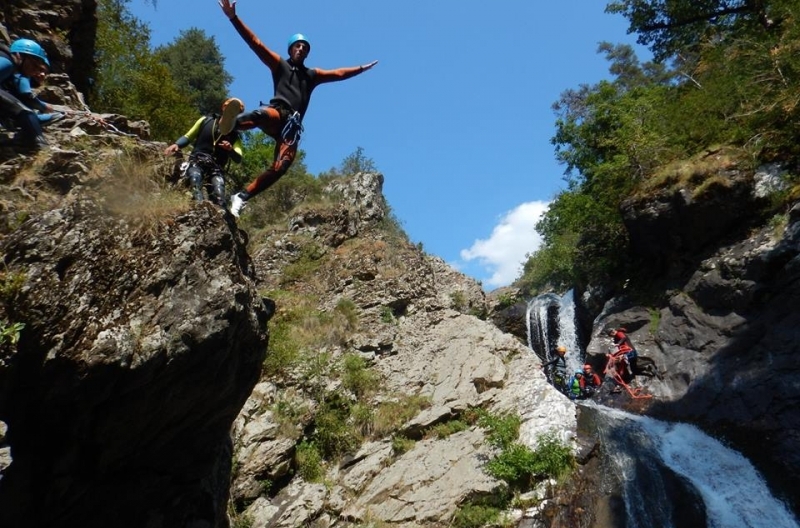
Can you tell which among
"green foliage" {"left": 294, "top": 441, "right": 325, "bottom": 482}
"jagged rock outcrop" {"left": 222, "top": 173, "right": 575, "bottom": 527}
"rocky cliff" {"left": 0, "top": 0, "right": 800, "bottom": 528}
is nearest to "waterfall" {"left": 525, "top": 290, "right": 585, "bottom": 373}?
"rocky cliff" {"left": 0, "top": 0, "right": 800, "bottom": 528}

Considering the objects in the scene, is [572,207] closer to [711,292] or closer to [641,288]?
[641,288]

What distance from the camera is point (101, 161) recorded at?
5551 mm

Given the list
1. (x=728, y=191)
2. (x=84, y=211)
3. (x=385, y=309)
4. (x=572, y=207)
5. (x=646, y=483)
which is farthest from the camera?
(x=572, y=207)

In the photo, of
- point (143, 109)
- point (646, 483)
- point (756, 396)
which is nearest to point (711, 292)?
point (756, 396)

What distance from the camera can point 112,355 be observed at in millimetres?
4664

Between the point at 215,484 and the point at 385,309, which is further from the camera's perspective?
the point at 385,309

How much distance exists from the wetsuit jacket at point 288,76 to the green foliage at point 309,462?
6.57m

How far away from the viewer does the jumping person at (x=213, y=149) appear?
6.25 metres

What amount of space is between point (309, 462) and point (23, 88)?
301 inches

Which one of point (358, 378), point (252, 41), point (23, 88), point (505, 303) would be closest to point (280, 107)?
point (252, 41)

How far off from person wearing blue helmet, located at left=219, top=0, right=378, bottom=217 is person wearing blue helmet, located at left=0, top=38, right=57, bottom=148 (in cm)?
209

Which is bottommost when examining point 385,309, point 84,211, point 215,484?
point 215,484

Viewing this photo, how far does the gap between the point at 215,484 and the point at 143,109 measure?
426 inches

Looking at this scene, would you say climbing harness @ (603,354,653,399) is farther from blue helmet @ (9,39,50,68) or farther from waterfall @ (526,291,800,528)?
blue helmet @ (9,39,50,68)
